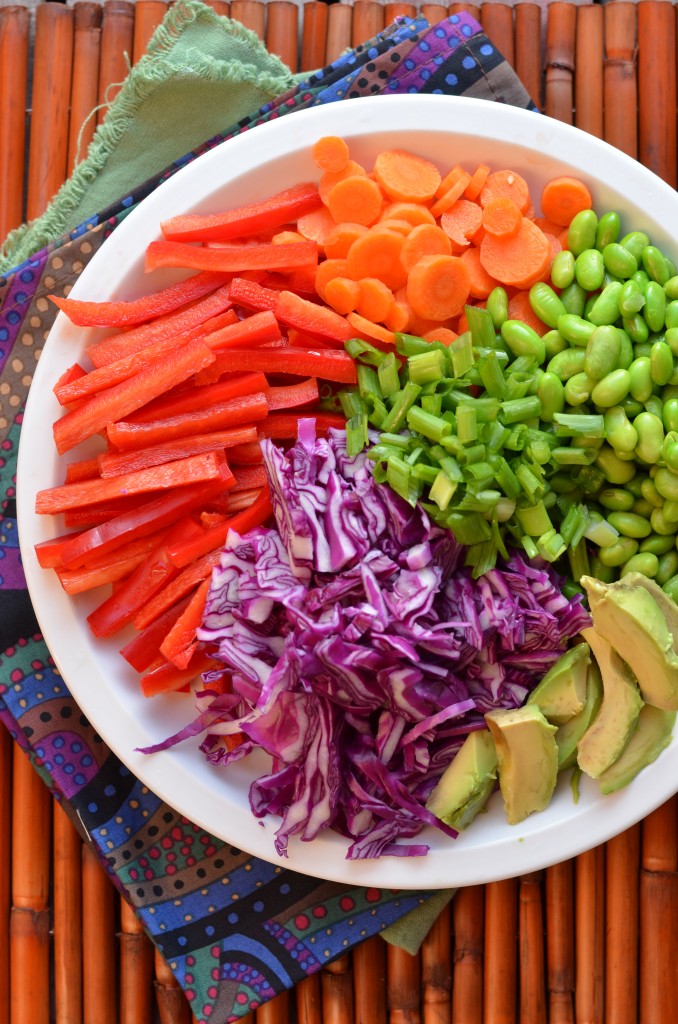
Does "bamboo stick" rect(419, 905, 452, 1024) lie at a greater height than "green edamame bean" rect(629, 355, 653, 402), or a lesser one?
lesser

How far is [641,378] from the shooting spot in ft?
6.66

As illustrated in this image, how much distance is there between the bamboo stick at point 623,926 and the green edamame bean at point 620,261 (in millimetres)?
1321

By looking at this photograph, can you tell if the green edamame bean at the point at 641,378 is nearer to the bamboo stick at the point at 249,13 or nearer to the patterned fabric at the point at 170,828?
the patterned fabric at the point at 170,828

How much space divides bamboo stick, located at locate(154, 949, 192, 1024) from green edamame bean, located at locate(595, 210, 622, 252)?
1.99 metres

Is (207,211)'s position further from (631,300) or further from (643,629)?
(643,629)

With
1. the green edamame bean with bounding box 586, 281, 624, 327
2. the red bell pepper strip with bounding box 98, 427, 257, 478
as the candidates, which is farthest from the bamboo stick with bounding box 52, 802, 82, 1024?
the green edamame bean with bounding box 586, 281, 624, 327

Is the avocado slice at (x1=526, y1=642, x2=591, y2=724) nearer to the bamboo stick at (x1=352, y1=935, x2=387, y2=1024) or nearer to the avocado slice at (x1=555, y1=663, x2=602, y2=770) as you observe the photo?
the avocado slice at (x1=555, y1=663, x2=602, y2=770)

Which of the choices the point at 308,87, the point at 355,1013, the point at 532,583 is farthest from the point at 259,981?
the point at 308,87

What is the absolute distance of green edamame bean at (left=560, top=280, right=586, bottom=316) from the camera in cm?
212

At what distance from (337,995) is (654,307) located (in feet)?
5.87

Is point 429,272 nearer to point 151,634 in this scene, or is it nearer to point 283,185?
point 283,185

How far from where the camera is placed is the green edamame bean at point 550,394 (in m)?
2.04

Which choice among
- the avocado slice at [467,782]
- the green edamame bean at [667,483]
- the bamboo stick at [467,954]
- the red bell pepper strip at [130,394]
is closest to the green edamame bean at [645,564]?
the green edamame bean at [667,483]

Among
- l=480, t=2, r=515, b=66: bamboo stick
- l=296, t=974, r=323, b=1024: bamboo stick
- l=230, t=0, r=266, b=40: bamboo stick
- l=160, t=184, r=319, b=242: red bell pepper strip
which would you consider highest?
l=230, t=0, r=266, b=40: bamboo stick
